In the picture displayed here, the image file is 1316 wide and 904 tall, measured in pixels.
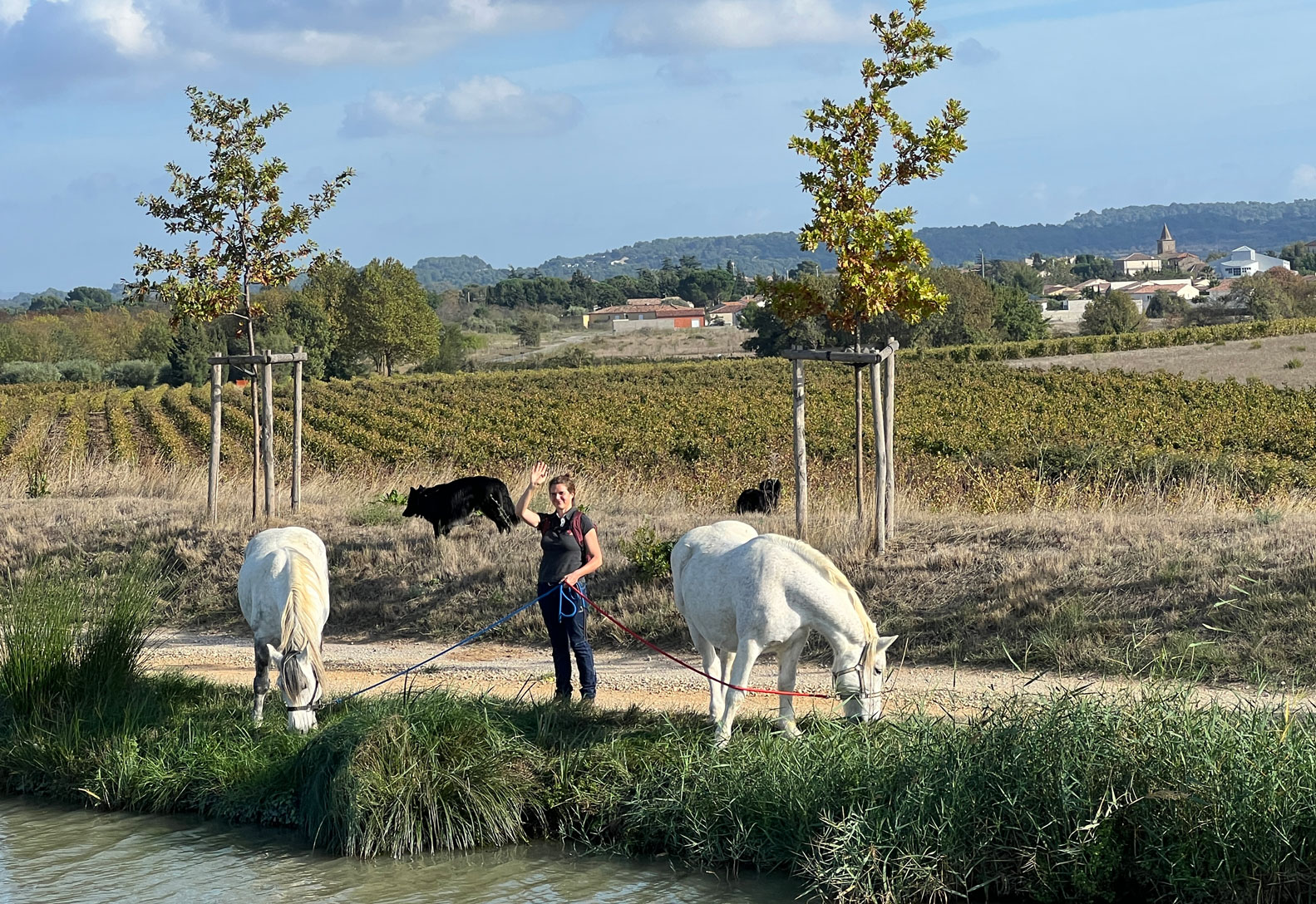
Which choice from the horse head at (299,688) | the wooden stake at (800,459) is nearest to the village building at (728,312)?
the wooden stake at (800,459)

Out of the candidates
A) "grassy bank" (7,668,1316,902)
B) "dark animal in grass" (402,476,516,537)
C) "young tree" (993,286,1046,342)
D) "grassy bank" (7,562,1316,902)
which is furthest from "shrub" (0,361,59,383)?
"grassy bank" (7,668,1316,902)

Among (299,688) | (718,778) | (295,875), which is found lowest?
(295,875)

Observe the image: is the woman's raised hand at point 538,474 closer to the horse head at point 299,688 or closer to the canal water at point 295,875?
the horse head at point 299,688

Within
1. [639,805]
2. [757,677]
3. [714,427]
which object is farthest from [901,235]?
[714,427]

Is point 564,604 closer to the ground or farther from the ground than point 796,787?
farther from the ground

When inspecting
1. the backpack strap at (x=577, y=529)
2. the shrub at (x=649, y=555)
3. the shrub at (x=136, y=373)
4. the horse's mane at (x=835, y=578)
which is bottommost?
the shrub at (x=649, y=555)

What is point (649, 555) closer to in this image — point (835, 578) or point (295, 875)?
point (835, 578)

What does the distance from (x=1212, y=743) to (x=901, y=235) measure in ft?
24.9

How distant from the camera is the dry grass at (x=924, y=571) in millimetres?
11305

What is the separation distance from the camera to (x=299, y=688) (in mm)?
9570

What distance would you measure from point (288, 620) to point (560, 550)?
2105mm

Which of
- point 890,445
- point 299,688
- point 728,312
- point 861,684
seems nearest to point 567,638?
point 299,688

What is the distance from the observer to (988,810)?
7.30m

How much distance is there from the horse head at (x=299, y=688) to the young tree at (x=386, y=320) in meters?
84.2
